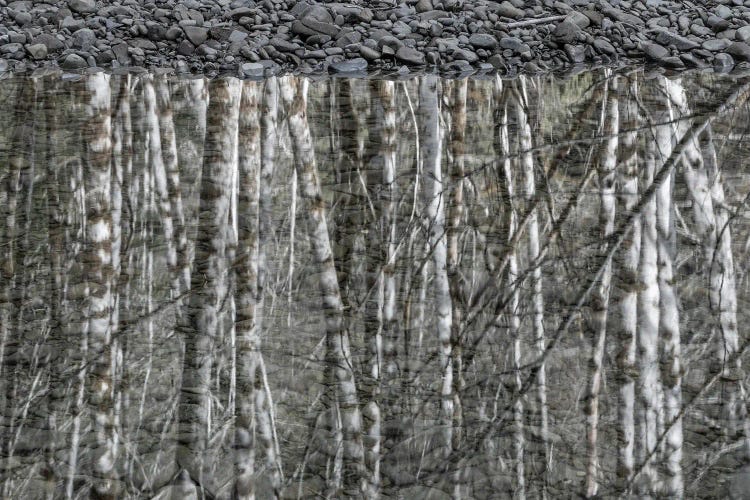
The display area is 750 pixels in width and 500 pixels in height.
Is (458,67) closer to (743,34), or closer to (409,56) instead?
(409,56)

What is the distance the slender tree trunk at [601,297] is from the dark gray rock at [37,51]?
1941 millimetres

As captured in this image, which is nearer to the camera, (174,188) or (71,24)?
(174,188)

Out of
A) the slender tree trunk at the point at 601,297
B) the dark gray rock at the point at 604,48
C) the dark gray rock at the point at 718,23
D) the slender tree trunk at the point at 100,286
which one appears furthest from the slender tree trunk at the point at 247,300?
the dark gray rock at the point at 718,23

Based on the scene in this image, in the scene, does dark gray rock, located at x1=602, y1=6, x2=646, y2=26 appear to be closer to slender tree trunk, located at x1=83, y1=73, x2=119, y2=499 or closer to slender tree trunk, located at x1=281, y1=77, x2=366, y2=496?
slender tree trunk, located at x1=281, y1=77, x2=366, y2=496

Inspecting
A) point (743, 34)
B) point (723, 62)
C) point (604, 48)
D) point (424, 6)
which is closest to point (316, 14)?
point (424, 6)

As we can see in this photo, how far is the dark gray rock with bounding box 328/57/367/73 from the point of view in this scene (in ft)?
9.09

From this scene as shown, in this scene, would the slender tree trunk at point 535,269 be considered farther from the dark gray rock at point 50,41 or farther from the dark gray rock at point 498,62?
the dark gray rock at point 50,41

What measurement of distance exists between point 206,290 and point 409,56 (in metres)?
1.43

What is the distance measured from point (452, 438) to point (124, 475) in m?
0.60

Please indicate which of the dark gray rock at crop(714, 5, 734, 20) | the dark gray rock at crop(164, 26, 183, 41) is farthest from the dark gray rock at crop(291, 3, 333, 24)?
the dark gray rock at crop(714, 5, 734, 20)

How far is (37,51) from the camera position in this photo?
2.85 meters

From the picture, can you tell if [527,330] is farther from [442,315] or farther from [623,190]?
[623,190]

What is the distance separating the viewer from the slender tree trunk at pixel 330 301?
1.47 metres

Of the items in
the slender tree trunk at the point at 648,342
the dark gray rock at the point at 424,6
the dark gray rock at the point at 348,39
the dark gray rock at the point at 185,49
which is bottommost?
the slender tree trunk at the point at 648,342
